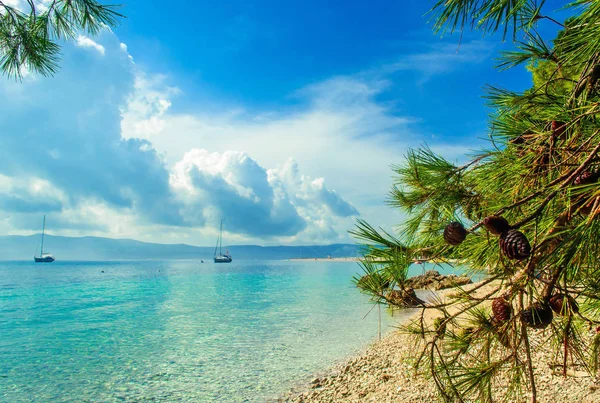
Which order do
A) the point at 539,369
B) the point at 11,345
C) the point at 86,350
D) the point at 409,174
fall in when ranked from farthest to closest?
1. the point at 11,345
2. the point at 86,350
3. the point at 539,369
4. the point at 409,174

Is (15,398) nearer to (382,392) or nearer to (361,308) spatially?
(382,392)

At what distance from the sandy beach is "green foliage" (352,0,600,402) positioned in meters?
1.15

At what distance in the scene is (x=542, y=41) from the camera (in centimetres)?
268

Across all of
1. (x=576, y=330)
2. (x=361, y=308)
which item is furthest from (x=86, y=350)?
(x=576, y=330)

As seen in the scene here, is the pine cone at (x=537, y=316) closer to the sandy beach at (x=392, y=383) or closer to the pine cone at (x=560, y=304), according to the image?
the pine cone at (x=560, y=304)

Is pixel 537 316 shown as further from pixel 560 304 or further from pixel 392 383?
pixel 392 383

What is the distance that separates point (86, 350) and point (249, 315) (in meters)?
8.01

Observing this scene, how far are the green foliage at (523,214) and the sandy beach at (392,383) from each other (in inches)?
45.4

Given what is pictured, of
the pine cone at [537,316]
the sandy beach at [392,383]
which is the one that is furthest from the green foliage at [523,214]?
the sandy beach at [392,383]

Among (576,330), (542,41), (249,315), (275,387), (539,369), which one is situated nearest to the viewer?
(576,330)

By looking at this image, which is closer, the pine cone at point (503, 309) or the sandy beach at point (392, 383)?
the pine cone at point (503, 309)

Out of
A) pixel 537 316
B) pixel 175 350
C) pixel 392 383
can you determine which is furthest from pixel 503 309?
pixel 175 350

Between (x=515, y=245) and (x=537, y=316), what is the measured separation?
27.0 inches

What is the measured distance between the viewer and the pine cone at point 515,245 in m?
1.29
